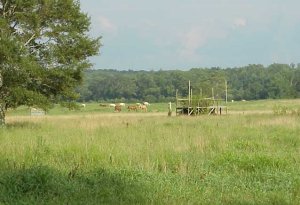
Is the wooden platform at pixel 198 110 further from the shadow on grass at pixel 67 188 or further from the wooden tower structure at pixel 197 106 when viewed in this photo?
the shadow on grass at pixel 67 188

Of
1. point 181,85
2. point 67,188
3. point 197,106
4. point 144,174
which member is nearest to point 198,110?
point 197,106

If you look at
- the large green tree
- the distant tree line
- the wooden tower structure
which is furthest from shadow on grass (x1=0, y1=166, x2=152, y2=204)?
the distant tree line

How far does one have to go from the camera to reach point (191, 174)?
8.62 metres

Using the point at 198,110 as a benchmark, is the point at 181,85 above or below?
above

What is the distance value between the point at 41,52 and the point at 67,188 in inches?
643

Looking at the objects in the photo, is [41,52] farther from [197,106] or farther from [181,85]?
[181,85]

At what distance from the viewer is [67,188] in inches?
287

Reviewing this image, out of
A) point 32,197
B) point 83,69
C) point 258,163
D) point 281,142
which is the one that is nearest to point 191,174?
point 258,163

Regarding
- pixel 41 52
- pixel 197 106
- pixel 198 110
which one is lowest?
pixel 198 110

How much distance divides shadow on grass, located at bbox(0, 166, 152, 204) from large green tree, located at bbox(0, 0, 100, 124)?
529 inches

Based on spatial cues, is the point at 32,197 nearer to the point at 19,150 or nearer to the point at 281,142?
the point at 19,150

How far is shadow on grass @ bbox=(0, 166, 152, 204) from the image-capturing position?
6715 mm

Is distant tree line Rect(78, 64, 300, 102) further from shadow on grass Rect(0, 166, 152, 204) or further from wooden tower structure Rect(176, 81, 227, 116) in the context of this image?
shadow on grass Rect(0, 166, 152, 204)

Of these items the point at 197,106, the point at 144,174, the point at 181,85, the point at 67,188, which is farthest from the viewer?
the point at 181,85
